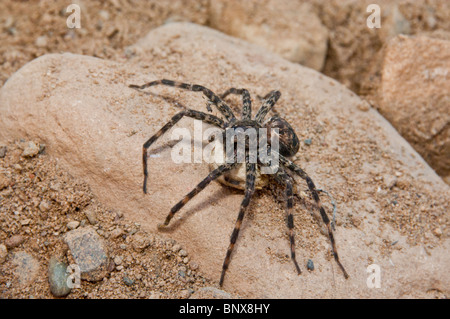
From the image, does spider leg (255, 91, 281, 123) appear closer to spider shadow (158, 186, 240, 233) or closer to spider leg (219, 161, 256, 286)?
spider leg (219, 161, 256, 286)

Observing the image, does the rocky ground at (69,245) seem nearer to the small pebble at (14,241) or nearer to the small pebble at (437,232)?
the small pebble at (14,241)

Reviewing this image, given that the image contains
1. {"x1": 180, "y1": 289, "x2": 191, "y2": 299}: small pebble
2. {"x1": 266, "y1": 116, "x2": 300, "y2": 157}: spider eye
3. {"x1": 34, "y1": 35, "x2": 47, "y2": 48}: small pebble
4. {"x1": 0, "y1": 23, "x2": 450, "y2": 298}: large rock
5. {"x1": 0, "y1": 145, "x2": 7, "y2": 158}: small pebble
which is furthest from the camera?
{"x1": 34, "y1": 35, "x2": 47, "y2": 48}: small pebble

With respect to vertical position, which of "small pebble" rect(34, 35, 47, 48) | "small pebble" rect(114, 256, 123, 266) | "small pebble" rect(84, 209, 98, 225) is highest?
"small pebble" rect(34, 35, 47, 48)

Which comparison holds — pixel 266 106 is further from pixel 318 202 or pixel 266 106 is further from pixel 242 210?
pixel 242 210

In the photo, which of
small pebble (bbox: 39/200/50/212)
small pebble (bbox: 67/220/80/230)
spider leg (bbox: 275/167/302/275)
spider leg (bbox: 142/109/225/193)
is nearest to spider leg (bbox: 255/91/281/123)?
spider leg (bbox: 142/109/225/193)

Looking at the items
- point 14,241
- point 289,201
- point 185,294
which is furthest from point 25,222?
point 289,201

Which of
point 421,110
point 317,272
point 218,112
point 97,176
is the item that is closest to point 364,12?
point 421,110

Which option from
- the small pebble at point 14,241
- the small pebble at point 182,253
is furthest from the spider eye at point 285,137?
the small pebble at point 14,241
